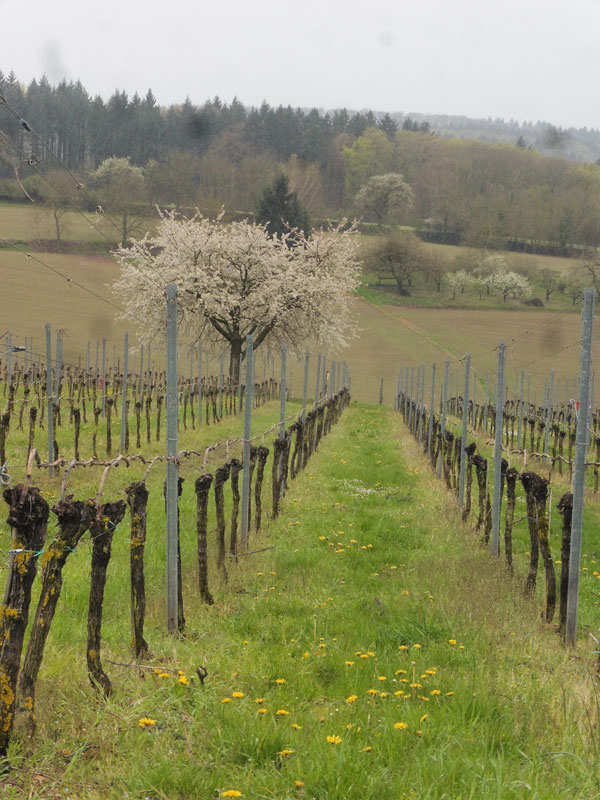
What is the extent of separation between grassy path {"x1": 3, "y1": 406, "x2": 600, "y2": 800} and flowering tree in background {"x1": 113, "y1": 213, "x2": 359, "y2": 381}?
978 inches

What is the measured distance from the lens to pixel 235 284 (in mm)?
32531

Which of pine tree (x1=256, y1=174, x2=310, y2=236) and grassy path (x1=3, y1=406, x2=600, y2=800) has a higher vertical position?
pine tree (x1=256, y1=174, x2=310, y2=236)

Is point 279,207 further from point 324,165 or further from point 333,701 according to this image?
point 333,701

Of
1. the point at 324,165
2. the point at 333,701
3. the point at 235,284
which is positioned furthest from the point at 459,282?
the point at 333,701

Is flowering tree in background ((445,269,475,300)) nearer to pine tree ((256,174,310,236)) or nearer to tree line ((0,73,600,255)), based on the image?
tree line ((0,73,600,255))

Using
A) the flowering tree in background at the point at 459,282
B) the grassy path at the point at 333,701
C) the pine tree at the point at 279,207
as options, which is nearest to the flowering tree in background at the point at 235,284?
the pine tree at the point at 279,207

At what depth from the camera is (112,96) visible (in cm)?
9719

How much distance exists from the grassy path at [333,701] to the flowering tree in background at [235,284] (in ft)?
81.5

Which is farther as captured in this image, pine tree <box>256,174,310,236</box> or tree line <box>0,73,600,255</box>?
tree line <box>0,73,600,255</box>

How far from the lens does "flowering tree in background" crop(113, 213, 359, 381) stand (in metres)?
31.6

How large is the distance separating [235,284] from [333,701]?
29.0m

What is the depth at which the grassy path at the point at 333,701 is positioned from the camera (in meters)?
3.46

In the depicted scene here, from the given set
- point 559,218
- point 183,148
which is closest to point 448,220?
point 559,218

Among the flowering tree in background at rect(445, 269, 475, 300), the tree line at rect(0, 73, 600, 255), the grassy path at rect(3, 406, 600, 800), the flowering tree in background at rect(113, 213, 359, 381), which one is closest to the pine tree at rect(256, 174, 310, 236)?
the tree line at rect(0, 73, 600, 255)
